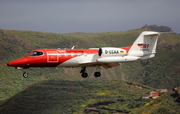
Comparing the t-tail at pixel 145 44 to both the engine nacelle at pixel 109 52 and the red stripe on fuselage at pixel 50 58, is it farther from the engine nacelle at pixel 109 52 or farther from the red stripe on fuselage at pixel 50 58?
the red stripe on fuselage at pixel 50 58

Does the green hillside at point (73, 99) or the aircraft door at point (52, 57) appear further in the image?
the green hillside at point (73, 99)

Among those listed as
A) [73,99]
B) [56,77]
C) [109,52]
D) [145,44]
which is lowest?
[73,99]

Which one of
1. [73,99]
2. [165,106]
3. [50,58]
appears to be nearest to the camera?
[50,58]

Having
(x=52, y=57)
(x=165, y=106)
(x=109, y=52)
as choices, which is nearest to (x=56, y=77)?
(x=165, y=106)

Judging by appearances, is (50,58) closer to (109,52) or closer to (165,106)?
(109,52)

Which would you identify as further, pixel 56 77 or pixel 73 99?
pixel 56 77

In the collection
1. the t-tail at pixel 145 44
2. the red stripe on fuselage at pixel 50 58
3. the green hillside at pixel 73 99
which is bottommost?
the green hillside at pixel 73 99

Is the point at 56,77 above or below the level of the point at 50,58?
below

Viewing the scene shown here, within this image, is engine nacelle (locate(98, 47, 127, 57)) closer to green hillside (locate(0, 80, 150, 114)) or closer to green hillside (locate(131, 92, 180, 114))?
green hillside (locate(131, 92, 180, 114))

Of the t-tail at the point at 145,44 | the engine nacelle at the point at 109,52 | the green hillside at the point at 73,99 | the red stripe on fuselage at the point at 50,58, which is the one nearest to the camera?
the red stripe on fuselage at the point at 50,58

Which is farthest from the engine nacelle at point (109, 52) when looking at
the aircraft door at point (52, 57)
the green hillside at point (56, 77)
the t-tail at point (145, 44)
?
the green hillside at point (56, 77)

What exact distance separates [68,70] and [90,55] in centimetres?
11661

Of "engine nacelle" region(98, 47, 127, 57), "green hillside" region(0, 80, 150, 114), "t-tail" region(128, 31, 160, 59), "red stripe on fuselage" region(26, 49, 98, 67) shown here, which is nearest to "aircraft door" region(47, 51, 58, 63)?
"red stripe on fuselage" region(26, 49, 98, 67)

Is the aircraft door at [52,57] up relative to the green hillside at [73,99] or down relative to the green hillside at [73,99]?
up
